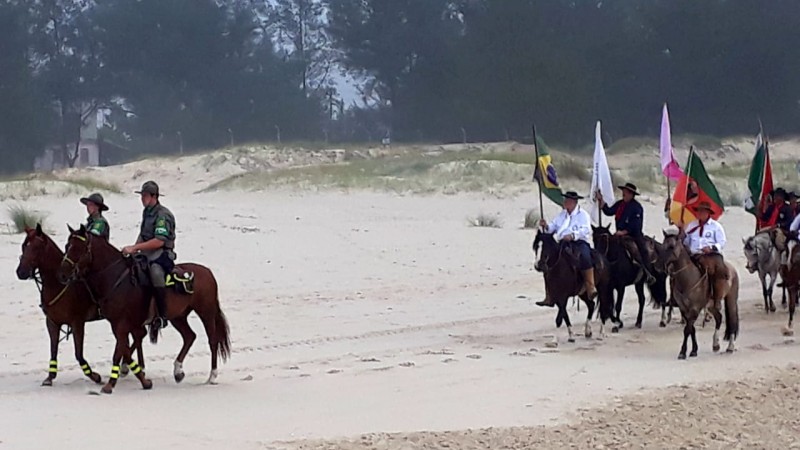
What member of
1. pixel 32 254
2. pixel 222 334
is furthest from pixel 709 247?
pixel 32 254

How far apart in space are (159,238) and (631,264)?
6.80m

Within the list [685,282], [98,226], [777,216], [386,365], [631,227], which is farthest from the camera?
[777,216]

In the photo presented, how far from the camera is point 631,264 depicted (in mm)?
16625

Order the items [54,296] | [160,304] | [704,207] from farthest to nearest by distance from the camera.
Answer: [704,207] < [160,304] < [54,296]

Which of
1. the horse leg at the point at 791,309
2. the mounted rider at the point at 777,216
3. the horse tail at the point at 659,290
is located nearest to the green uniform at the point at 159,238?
the horse tail at the point at 659,290

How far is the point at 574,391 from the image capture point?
41.5ft

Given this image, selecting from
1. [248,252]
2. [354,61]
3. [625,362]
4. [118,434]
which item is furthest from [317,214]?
[354,61]

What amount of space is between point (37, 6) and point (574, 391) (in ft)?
169

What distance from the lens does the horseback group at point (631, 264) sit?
14.6 m

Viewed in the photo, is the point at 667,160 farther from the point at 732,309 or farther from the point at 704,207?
the point at 732,309

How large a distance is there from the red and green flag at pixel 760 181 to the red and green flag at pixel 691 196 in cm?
258

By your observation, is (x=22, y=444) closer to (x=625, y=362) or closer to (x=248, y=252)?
(x=625, y=362)

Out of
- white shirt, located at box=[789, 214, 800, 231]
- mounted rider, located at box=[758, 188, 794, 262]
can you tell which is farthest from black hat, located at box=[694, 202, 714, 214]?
mounted rider, located at box=[758, 188, 794, 262]

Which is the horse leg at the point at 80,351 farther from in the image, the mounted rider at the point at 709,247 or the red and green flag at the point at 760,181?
the red and green flag at the point at 760,181
